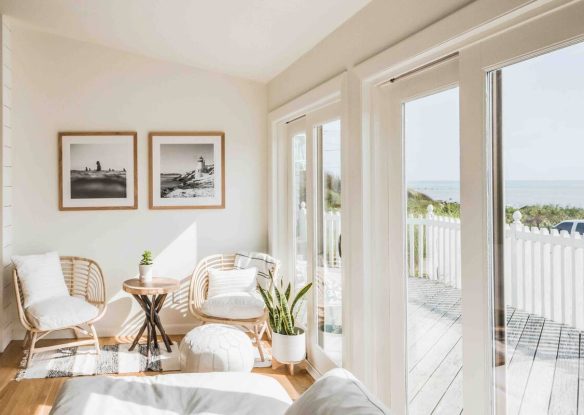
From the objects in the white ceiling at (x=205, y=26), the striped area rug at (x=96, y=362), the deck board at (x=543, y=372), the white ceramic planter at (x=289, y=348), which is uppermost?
the white ceiling at (x=205, y=26)

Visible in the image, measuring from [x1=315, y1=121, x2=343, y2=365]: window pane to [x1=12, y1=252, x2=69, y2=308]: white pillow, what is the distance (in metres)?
2.34

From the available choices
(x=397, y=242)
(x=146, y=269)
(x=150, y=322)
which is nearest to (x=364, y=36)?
(x=397, y=242)

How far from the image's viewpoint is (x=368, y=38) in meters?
2.62

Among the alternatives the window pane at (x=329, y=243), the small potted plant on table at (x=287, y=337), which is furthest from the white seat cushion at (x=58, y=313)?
the window pane at (x=329, y=243)

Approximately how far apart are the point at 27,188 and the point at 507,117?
14.1 feet

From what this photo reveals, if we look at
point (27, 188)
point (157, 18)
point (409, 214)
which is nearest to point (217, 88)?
point (157, 18)

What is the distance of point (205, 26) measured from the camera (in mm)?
3527

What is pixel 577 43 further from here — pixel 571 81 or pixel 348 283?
pixel 348 283

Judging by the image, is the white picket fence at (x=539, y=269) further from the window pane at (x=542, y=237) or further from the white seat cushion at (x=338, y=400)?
the white seat cushion at (x=338, y=400)

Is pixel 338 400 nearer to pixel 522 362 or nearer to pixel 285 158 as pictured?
pixel 522 362

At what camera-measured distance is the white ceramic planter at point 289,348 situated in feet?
11.4

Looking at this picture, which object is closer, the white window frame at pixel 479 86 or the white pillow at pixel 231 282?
the white window frame at pixel 479 86

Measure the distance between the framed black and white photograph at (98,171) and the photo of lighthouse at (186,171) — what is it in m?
0.29

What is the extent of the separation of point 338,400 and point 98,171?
3952mm
